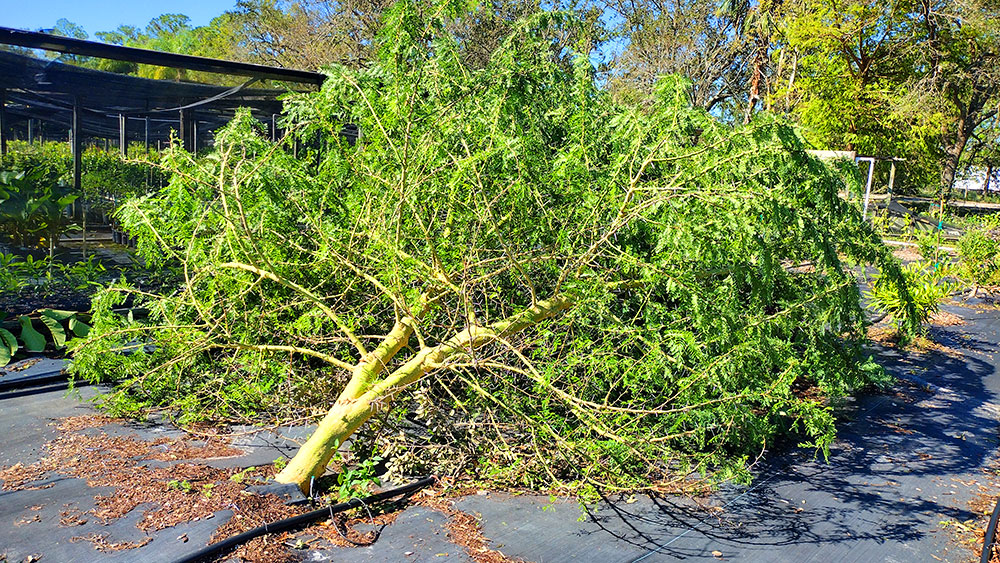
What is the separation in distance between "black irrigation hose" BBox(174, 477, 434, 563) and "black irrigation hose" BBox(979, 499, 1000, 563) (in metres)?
2.88

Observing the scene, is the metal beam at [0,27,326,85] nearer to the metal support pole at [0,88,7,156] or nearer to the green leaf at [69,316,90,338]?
the metal support pole at [0,88,7,156]

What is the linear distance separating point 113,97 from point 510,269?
17.3ft

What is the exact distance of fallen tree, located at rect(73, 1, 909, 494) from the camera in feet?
13.0

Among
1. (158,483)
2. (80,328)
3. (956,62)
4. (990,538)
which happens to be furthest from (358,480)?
(956,62)

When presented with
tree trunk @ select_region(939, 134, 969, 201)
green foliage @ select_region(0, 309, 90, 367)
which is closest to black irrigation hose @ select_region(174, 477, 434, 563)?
green foliage @ select_region(0, 309, 90, 367)

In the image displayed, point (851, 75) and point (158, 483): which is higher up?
point (851, 75)

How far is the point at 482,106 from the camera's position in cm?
460

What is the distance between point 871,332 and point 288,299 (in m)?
7.30

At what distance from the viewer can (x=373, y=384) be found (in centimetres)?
421

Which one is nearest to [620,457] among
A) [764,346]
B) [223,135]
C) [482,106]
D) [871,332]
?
[764,346]

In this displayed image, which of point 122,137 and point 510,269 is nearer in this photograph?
point 510,269

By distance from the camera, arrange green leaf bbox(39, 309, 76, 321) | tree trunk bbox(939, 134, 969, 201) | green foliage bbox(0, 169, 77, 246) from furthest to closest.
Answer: tree trunk bbox(939, 134, 969, 201) < green foliage bbox(0, 169, 77, 246) < green leaf bbox(39, 309, 76, 321)

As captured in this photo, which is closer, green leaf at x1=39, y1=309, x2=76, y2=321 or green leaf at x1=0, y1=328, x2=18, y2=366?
green leaf at x1=0, y1=328, x2=18, y2=366

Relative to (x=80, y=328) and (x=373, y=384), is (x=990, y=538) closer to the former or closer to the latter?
(x=373, y=384)
